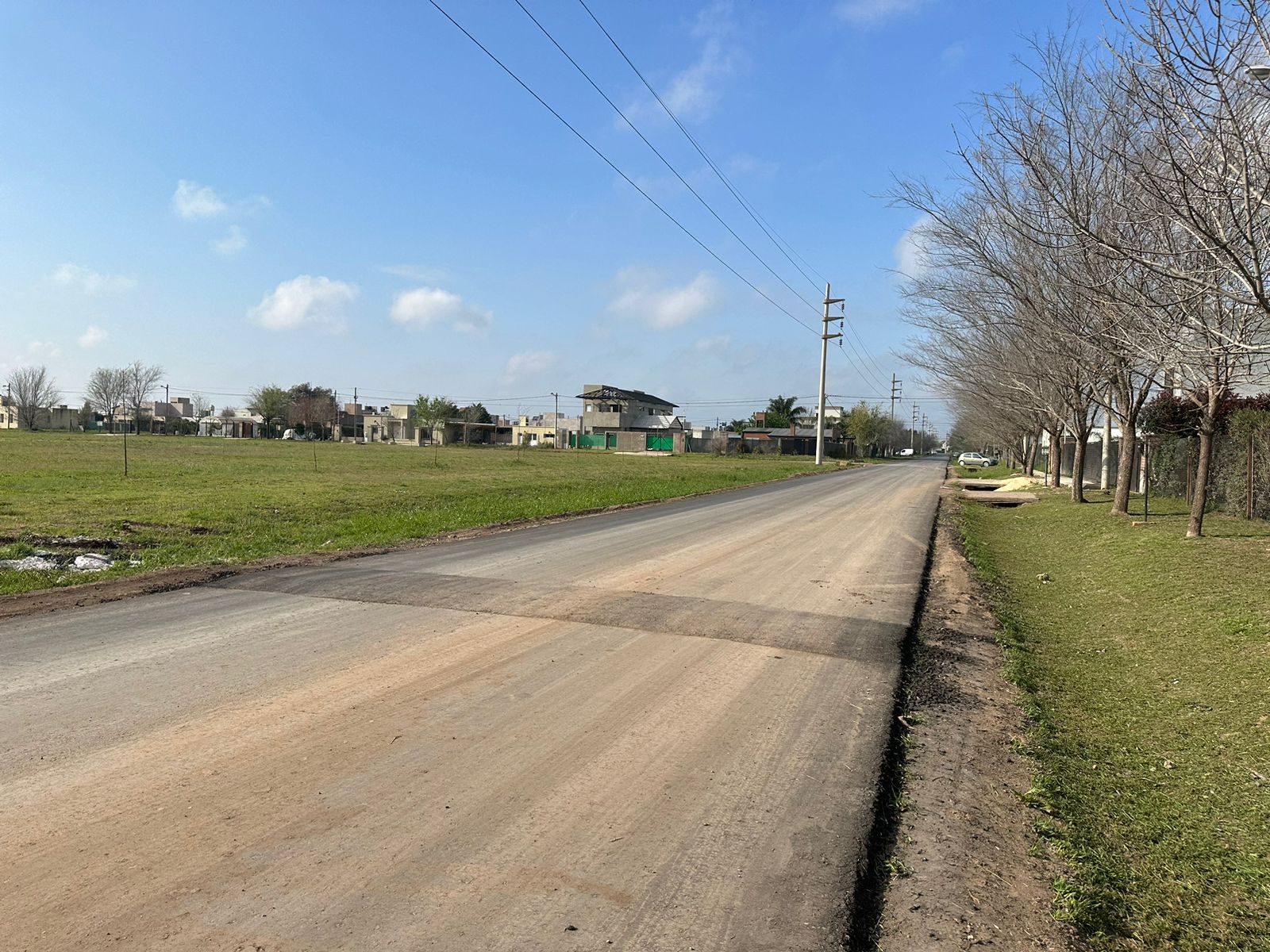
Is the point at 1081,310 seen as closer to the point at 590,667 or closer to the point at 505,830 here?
the point at 590,667

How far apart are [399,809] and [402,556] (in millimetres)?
8364

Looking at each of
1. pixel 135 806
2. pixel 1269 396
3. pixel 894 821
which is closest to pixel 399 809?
pixel 135 806

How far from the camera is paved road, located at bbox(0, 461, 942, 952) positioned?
2947 millimetres

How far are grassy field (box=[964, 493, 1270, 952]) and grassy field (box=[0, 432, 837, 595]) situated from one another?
10.0 meters

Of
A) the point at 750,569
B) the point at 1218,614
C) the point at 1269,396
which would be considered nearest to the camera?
the point at 1218,614

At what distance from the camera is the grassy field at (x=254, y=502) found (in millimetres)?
12719

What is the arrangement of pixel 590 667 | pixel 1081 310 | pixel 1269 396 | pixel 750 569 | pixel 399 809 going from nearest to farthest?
pixel 399 809
pixel 590 667
pixel 750 569
pixel 1081 310
pixel 1269 396

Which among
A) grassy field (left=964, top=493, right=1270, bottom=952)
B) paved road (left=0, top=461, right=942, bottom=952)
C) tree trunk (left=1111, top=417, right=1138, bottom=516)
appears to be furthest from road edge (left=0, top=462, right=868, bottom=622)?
tree trunk (left=1111, top=417, right=1138, bottom=516)

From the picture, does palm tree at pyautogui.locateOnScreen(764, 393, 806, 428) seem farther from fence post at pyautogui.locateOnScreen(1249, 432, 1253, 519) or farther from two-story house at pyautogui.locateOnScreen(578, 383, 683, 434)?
fence post at pyautogui.locateOnScreen(1249, 432, 1253, 519)

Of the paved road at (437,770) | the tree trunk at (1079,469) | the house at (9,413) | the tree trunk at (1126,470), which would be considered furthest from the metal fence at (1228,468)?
the house at (9,413)

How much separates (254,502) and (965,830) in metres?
18.7

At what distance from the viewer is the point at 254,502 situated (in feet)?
63.0

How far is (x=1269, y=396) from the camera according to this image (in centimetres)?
1978

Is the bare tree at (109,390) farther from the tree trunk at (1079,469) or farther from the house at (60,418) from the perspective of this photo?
the tree trunk at (1079,469)
